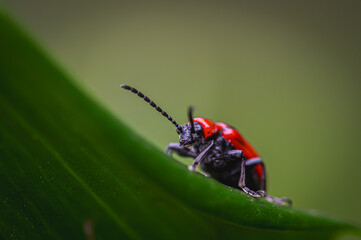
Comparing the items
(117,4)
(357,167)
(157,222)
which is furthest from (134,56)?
(157,222)

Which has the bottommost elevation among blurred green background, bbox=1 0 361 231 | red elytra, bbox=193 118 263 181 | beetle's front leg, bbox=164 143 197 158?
beetle's front leg, bbox=164 143 197 158

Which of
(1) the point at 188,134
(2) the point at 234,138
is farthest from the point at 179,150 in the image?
(2) the point at 234,138

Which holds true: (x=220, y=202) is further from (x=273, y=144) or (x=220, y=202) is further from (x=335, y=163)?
(x=335, y=163)

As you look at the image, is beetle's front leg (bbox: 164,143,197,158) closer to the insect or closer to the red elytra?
the insect

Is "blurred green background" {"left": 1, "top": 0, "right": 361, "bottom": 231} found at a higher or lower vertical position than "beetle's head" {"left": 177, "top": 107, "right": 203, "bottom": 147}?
higher

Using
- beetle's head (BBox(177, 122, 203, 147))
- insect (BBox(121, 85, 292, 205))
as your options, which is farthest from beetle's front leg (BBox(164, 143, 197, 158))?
beetle's head (BBox(177, 122, 203, 147))

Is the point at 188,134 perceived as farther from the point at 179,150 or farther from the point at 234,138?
the point at 234,138
